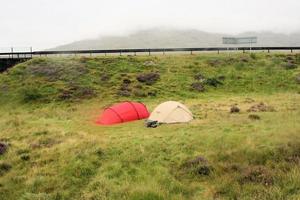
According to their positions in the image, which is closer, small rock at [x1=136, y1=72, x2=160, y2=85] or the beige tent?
the beige tent

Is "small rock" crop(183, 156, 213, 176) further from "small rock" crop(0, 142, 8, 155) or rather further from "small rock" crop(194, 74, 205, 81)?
"small rock" crop(194, 74, 205, 81)

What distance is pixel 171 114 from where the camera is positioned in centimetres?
3033

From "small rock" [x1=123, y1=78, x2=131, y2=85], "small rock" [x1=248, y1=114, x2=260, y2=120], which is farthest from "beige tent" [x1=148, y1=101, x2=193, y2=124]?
"small rock" [x1=123, y1=78, x2=131, y2=85]

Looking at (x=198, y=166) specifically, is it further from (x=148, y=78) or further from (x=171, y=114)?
(x=148, y=78)

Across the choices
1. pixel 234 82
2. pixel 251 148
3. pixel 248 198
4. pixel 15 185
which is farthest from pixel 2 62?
pixel 248 198

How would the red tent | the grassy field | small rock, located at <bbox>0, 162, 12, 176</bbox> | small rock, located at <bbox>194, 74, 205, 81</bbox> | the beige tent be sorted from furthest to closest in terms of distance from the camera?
1. small rock, located at <bbox>194, 74, 205, 81</bbox>
2. the red tent
3. the beige tent
4. small rock, located at <bbox>0, 162, 12, 176</bbox>
5. the grassy field

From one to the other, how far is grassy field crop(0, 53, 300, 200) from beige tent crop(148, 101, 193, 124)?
1089 millimetres

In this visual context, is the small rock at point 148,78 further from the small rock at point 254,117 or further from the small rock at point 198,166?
the small rock at point 198,166

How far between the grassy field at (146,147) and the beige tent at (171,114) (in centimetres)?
109

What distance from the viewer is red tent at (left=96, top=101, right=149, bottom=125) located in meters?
32.7

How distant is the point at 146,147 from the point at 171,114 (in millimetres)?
8083

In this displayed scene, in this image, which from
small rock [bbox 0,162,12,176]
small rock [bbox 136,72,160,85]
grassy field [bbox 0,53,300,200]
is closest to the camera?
grassy field [bbox 0,53,300,200]

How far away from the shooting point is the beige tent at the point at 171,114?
99.0 ft

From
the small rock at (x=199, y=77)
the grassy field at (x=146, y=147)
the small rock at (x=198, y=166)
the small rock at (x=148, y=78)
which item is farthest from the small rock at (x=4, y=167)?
the small rock at (x=199, y=77)
